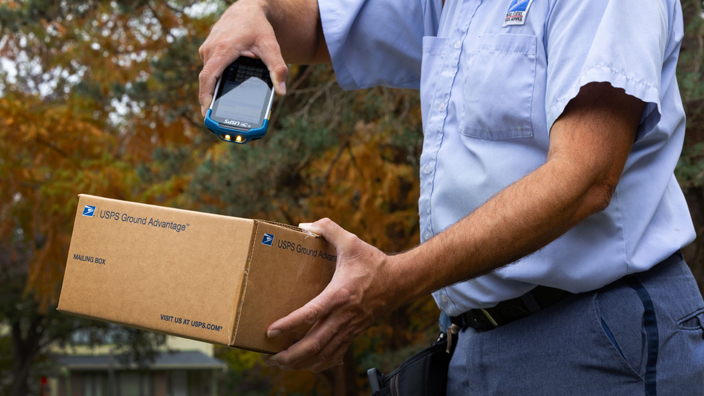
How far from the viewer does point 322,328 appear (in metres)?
1.14

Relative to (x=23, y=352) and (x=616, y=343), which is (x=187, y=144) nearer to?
(x=616, y=343)

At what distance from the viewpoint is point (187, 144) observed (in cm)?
685

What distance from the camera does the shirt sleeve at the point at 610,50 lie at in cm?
106

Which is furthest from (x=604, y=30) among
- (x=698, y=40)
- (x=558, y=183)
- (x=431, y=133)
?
(x=698, y=40)

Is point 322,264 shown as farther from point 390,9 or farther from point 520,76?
point 390,9

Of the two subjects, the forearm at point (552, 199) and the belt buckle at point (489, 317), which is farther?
the belt buckle at point (489, 317)

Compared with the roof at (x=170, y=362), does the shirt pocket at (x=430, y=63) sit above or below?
above

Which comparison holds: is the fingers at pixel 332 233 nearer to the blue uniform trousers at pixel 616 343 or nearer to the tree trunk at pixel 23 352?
the blue uniform trousers at pixel 616 343

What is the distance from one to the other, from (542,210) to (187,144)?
622cm

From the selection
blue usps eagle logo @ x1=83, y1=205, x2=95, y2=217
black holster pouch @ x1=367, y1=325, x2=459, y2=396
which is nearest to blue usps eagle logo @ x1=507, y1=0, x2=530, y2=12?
black holster pouch @ x1=367, y1=325, x2=459, y2=396

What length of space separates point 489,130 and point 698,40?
329 cm

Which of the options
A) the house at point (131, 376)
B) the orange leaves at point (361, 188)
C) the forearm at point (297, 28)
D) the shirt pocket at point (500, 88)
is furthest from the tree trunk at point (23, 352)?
the shirt pocket at point (500, 88)

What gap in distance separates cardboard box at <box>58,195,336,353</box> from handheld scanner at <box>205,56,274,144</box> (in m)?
0.23

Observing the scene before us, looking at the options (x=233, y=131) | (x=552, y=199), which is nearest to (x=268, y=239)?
(x=233, y=131)
